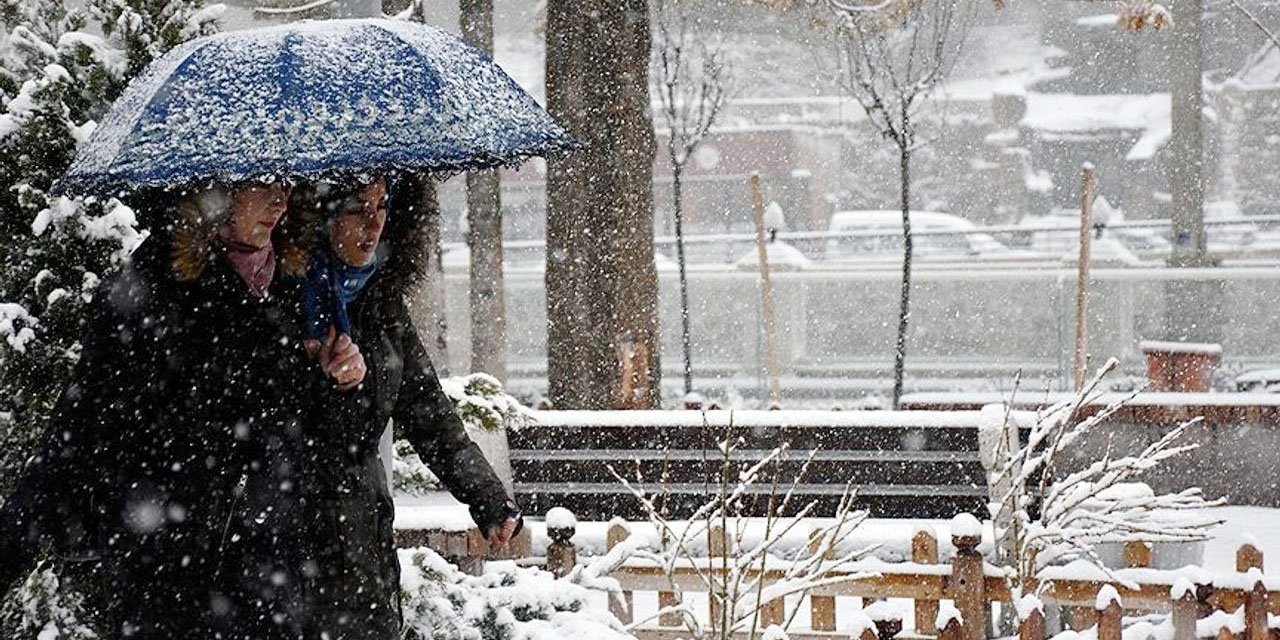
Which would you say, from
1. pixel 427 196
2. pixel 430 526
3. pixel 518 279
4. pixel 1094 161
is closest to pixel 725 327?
pixel 518 279

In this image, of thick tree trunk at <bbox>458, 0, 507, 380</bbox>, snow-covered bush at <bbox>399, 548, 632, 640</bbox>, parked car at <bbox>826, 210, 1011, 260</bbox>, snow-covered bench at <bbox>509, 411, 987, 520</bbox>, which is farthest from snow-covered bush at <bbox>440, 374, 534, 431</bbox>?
parked car at <bbox>826, 210, 1011, 260</bbox>

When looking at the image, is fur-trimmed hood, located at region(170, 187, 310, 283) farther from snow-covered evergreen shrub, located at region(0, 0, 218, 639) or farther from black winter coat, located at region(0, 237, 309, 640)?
snow-covered evergreen shrub, located at region(0, 0, 218, 639)

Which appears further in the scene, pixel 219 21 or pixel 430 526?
pixel 430 526

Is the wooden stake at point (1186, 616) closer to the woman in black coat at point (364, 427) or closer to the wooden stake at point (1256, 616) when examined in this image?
the wooden stake at point (1256, 616)

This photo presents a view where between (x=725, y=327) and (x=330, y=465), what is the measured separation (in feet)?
59.3

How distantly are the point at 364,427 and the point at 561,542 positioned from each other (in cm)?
219

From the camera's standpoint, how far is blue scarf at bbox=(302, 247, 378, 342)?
2.93m

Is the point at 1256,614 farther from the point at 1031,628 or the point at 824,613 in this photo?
the point at 824,613

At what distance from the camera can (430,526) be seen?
507cm

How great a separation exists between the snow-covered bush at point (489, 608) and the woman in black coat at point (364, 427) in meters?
0.67

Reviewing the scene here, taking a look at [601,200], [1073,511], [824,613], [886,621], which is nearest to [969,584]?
[1073,511]

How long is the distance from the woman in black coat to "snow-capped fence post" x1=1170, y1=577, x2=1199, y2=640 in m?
2.18

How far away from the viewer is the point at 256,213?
2873 mm

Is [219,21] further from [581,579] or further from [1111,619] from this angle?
[1111,619]
